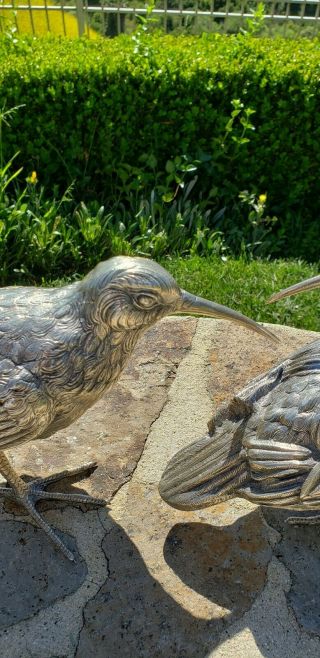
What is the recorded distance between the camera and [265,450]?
220 centimetres

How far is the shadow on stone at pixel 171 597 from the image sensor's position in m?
2.25

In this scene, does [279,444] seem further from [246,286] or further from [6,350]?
[246,286]

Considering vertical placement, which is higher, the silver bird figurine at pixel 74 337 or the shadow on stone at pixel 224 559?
the silver bird figurine at pixel 74 337

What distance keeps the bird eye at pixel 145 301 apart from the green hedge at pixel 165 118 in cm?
312

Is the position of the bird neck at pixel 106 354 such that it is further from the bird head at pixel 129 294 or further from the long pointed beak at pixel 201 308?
the long pointed beak at pixel 201 308

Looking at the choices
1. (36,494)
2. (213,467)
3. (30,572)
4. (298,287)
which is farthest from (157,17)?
(30,572)

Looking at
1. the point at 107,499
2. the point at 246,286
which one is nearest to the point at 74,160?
the point at 246,286

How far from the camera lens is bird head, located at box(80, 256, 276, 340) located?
85.3 inches

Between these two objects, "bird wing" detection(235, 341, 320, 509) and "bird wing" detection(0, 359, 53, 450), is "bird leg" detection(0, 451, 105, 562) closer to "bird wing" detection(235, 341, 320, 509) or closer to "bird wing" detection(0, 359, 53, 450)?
"bird wing" detection(0, 359, 53, 450)

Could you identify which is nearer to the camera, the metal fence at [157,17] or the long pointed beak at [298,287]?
the long pointed beak at [298,287]

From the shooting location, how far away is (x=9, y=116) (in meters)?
4.98

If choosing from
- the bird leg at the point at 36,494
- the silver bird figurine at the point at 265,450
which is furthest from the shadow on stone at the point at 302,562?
the bird leg at the point at 36,494

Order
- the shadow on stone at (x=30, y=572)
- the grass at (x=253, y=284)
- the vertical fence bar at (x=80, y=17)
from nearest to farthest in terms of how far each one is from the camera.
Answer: the shadow on stone at (x=30, y=572) < the grass at (x=253, y=284) < the vertical fence bar at (x=80, y=17)

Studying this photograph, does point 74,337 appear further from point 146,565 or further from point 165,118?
point 165,118
